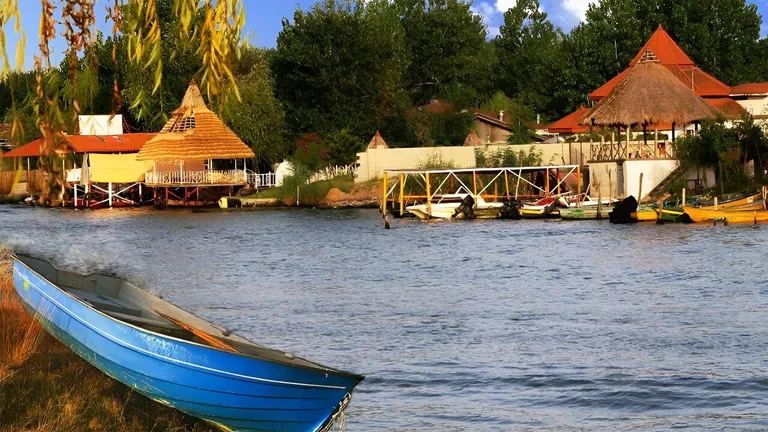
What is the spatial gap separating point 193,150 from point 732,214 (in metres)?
36.9

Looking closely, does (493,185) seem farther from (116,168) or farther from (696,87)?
(116,168)

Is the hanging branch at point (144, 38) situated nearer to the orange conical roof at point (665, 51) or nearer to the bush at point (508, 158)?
the bush at point (508, 158)

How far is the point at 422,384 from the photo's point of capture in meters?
18.4

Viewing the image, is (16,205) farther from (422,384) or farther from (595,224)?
(422,384)

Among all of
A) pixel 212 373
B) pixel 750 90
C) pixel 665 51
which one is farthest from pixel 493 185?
pixel 212 373

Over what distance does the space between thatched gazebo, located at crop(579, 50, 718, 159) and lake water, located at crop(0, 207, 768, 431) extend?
6544 mm

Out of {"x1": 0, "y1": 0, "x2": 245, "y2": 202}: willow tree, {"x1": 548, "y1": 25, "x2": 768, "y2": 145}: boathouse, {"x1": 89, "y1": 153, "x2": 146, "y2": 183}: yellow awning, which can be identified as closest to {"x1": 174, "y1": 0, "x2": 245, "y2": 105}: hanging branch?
{"x1": 0, "y1": 0, "x2": 245, "y2": 202}: willow tree

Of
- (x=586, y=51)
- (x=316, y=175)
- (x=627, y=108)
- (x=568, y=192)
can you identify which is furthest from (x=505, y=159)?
(x=586, y=51)

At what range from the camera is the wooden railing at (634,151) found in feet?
196

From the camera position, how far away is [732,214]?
5112 cm

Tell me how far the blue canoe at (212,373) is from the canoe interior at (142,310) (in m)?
0.04

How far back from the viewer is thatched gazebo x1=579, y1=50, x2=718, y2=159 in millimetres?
59031

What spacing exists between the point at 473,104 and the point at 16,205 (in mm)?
40135

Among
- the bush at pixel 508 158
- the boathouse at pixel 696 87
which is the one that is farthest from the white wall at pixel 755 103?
the bush at pixel 508 158
